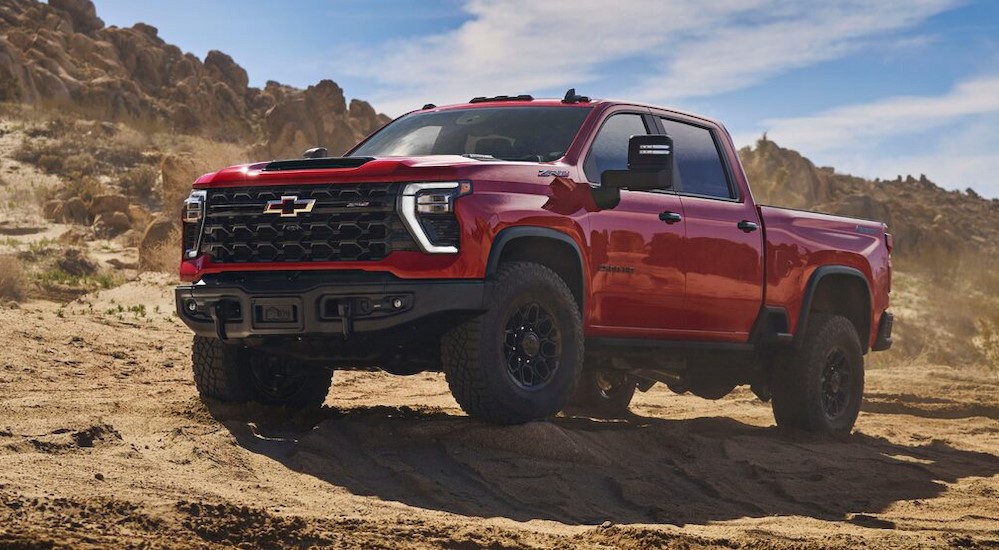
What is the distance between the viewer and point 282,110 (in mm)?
39438

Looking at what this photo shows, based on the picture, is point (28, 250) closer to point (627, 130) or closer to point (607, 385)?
point (607, 385)

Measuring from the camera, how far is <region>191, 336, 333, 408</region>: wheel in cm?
839

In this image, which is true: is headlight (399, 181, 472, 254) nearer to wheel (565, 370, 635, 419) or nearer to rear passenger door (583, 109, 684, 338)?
rear passenger door (583, 109, 684, 338)

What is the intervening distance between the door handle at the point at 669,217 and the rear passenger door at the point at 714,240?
152 mm

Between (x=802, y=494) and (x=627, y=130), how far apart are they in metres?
2.48

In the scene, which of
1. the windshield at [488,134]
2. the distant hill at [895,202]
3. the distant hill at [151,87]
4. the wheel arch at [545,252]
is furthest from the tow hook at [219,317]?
the distant hill at [895,202]

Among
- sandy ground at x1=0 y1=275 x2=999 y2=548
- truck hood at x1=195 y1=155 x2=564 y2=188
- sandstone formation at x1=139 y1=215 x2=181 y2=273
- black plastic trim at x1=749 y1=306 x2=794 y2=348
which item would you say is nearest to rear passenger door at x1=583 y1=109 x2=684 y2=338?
truck hood at x1=195 y1=155 x2=564 y2=188

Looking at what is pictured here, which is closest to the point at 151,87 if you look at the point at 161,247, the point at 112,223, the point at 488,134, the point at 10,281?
the point at 112,223

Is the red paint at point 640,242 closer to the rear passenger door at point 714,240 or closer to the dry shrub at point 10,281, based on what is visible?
the rear passenger door at point 714,240

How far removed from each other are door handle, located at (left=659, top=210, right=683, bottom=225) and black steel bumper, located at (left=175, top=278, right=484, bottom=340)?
1740mm

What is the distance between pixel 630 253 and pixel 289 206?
6.81 ft

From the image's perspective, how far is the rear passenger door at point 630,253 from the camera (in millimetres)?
8016

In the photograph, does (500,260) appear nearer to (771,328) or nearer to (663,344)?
(663,344)

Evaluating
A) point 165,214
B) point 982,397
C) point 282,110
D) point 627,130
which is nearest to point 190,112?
point 282,110
